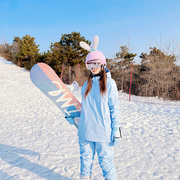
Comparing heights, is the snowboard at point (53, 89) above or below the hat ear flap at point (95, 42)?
below

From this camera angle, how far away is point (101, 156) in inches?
58.1

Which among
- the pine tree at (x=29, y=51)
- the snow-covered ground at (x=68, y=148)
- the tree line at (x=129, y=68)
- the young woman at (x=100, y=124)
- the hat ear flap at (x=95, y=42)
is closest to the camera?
the young woman at (x=100, y=124)

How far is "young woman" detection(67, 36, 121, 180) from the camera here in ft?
4.82

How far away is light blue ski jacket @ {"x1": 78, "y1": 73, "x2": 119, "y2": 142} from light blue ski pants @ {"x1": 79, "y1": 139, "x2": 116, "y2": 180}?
0.07 meters

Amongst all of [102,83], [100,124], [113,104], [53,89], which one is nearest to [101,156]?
[100,124]

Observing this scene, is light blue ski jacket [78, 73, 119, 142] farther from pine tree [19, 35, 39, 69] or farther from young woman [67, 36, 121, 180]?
pine tree [19, 35, 39, 69]

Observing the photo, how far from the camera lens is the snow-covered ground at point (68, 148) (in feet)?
6.76

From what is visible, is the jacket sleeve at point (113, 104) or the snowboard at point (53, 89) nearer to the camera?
the jacket sleeve at point (113, 104)

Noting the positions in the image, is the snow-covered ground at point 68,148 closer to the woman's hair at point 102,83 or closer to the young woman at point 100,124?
the young woman at point 100,124

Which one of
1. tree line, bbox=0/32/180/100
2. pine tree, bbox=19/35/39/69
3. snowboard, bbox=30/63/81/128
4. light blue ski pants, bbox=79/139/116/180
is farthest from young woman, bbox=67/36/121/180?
pine tree, bbox=19/35/39/69

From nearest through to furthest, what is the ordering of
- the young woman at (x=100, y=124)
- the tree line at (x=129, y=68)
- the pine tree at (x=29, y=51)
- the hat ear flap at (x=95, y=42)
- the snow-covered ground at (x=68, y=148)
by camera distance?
1. the young woman at (x=100, y=124)
2. the hat ear flap at (x=95, y=42)
3. the snow-covered ground at (x=68, y=148)
4. the tree line at (x=129, y=68)
5. the pine tree at (x=29, y=51)

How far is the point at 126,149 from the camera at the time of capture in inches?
110

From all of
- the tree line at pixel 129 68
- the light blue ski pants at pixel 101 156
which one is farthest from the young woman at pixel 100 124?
the tree line at pixel 129 68

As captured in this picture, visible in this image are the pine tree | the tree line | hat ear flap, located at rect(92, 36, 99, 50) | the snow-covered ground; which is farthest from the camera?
the pine tree
